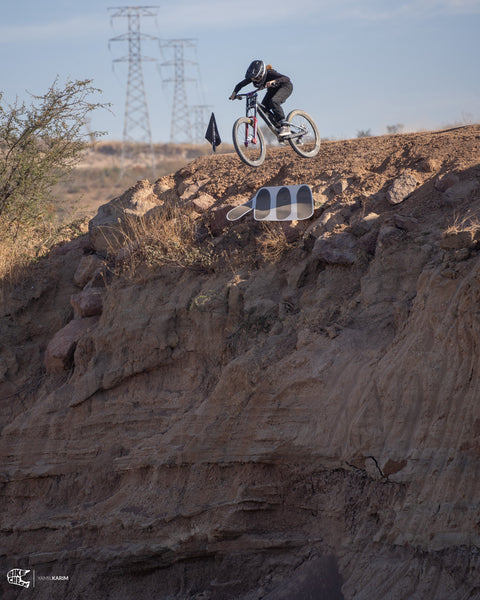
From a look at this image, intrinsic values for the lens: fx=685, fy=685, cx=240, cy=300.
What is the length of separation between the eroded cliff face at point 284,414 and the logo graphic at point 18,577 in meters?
0.11

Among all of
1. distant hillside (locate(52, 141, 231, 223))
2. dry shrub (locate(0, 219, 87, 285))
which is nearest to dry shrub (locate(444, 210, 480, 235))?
dry shrub (locate(0, 219, 87, 285))

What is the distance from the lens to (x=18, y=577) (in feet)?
25.4

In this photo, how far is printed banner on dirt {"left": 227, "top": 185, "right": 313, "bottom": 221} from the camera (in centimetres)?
803

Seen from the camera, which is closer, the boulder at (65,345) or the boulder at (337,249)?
the boulder at (337,249)

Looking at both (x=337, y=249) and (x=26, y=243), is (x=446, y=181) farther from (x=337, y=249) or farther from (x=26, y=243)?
(x=26, y=243)

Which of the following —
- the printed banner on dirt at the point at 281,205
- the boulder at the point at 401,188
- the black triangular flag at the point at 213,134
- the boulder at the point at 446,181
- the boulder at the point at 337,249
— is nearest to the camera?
the boulder at the point at 337,249

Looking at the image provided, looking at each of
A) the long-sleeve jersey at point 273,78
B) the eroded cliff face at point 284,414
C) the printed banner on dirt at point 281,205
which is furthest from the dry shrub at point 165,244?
→ the long-sleeve jersey at point 273,78

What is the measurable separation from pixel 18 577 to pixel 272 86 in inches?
263

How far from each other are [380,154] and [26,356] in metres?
5.43

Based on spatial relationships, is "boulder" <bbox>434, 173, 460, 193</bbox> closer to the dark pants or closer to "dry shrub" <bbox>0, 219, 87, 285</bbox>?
the dark pants

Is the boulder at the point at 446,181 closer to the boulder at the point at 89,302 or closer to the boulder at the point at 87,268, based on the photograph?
the boulder at the point at 89,302

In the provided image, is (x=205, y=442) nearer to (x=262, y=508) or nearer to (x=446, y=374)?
(x=262, y=508)

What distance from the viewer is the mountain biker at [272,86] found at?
8.58m

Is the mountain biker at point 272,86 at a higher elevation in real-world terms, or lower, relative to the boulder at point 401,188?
higher
